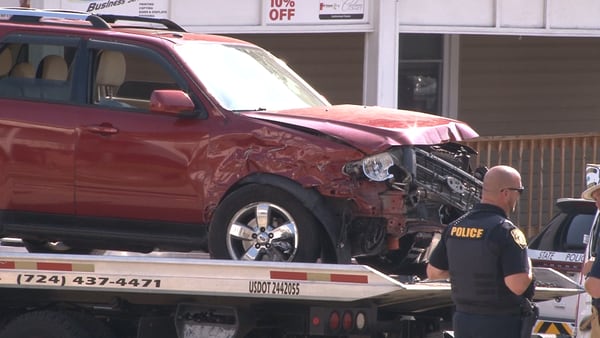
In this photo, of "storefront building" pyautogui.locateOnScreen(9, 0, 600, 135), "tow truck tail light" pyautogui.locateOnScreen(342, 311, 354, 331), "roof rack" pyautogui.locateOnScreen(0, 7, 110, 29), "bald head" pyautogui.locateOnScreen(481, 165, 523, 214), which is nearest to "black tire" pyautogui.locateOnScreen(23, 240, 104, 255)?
"roof rack" pyautogui.locateOnScreen(0, 7, 110, 29)

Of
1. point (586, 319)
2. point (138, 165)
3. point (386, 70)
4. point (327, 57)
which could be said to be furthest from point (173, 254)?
point (327, 57)

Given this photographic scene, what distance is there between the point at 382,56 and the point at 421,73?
13.7 ft

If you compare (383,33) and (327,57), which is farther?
(327,57)

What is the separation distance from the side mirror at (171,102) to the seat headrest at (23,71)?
3.38ft

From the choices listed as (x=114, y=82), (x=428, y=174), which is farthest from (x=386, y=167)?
(x=114, y=82)

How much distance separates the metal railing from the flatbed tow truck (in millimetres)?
5663

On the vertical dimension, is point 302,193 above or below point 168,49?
below

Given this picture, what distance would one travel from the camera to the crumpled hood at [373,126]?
7.30 m

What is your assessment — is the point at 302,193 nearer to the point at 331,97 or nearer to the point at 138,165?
the point at 138,165

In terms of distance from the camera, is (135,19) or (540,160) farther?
(540,160)

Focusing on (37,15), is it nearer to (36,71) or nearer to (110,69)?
(36,71)

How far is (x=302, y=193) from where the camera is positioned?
7348 mm

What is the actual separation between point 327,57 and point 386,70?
3450 millimetres

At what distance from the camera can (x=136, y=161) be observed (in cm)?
776
